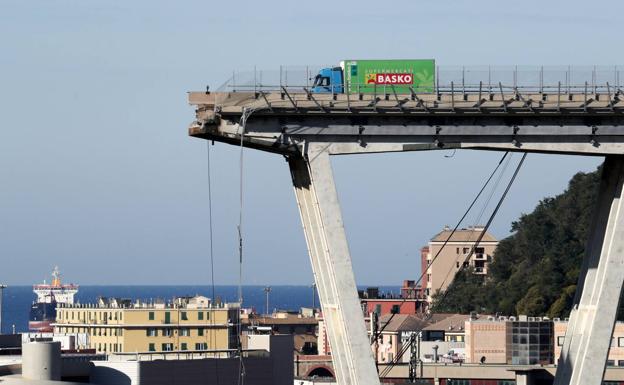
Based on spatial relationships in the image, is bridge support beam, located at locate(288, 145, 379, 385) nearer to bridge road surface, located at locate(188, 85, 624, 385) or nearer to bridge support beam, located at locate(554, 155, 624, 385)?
bridge road surface, located at locate(188, 85, 624, 385)

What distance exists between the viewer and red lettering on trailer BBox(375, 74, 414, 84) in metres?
69.1

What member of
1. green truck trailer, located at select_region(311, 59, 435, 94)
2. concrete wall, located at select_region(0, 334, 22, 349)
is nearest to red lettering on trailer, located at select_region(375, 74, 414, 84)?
green truck trailer, located at select_region(311, 59, 435, 94)

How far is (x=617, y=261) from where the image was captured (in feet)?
227

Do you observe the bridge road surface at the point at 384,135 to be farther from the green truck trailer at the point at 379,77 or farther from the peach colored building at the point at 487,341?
the peach colored building at the point at 487,341

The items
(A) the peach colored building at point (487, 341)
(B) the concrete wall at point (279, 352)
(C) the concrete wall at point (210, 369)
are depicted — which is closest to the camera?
(C) the concrete wall at point (210, 369)

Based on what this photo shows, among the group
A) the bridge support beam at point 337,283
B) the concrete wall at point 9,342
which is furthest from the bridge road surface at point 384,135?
the concrete wall at point 9,342

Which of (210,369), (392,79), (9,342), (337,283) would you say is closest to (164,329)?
(9,342)

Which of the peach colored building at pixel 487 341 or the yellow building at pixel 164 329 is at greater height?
the yellow building at pixel 164 329

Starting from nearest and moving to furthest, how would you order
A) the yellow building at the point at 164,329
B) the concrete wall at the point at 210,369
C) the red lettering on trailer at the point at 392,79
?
1. the red lettering on trailer at the point at 392,79
2. the concrete wall at the point at 210,369
3. the yellow building at the point at 164,329

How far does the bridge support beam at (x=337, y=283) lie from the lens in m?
68.1

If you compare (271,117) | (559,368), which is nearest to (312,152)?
(271,117)

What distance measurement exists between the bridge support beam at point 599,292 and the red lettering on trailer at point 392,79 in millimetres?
7769

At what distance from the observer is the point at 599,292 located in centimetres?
6975

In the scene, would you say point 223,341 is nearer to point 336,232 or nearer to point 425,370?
point 425,370
